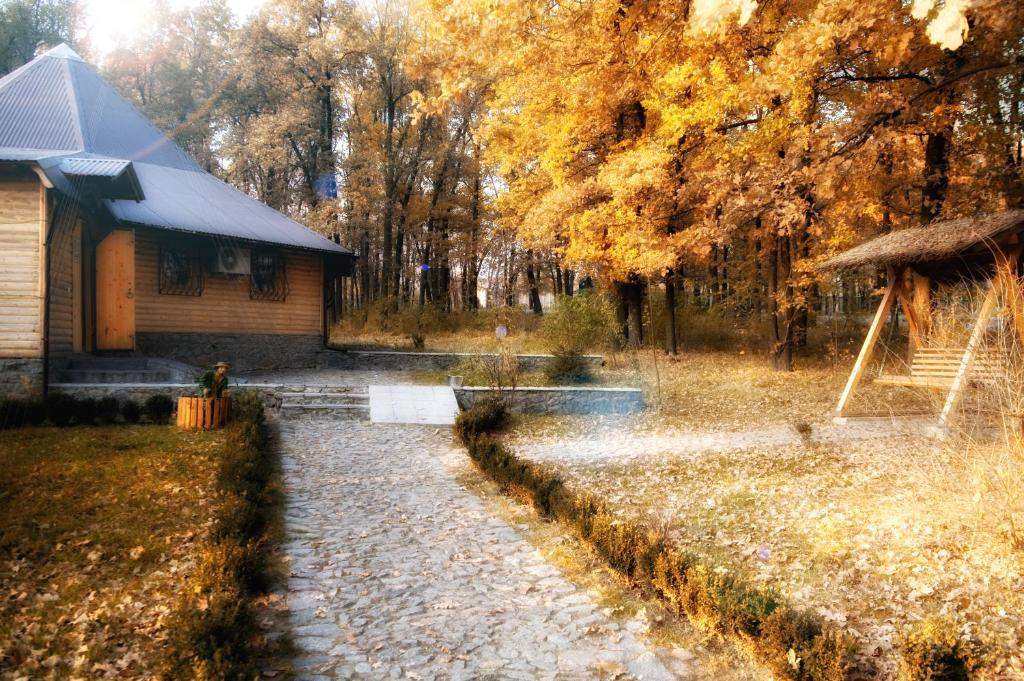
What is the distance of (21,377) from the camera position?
10102 millimetres

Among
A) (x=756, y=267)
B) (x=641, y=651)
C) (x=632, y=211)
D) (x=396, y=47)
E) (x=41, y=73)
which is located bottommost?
(x=641, y=651)

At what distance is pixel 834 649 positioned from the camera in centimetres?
305

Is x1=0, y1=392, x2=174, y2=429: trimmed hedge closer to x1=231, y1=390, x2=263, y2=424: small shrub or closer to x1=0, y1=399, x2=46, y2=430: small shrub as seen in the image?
x1=0, y1=399, x2=46, y2=430: small shrub

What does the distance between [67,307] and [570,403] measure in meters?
9.44

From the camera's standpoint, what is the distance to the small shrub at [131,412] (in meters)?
9.60

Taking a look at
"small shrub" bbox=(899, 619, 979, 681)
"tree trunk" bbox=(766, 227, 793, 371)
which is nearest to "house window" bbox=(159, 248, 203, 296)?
"tree trunk" bbox=(766, 227, 793, 371)

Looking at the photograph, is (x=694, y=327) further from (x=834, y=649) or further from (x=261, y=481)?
(x=834, y=649)

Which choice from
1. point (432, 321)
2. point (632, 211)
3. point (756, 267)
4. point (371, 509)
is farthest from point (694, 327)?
point (371, 509)

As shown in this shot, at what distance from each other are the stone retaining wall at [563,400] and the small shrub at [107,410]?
17.6 feet

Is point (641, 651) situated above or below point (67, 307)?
below

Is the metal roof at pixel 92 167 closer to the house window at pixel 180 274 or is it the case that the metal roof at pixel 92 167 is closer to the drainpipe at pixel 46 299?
the drainpipe at pixel 46 299

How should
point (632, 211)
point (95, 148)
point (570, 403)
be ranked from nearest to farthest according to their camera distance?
point (570, 403) < point (95, 148) < point (632, 211)

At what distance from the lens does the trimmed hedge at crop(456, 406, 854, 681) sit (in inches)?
121

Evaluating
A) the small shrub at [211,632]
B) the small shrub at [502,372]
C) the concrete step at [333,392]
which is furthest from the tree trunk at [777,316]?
the small shrub at [211,632]
